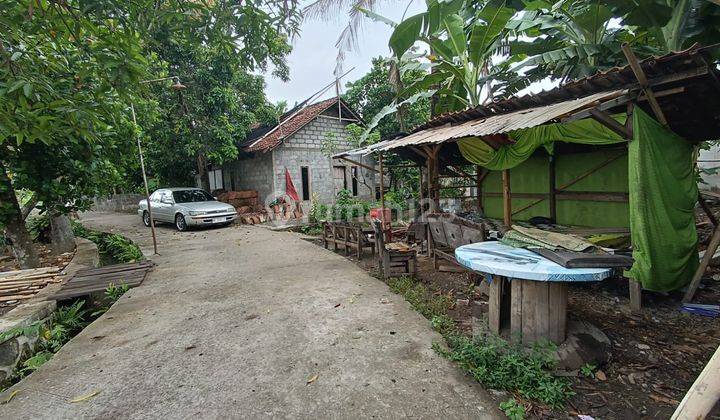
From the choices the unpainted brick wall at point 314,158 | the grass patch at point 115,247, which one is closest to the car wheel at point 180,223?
the grass patch at point 115,247

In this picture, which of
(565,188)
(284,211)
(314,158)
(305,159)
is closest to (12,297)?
(284,211)

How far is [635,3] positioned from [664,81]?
1547 mm

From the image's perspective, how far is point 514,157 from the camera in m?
5.87

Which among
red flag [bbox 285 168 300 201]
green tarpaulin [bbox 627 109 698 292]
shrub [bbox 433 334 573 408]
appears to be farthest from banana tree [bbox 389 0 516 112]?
red flag [bbox 285 168 300 201]

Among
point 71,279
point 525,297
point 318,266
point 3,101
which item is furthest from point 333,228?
point 3,101

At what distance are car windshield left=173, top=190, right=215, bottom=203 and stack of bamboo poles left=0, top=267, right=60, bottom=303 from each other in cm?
714

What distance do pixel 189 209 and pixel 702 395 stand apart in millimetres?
12465

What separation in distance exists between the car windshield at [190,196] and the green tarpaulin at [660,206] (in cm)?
1283

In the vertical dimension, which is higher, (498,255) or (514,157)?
(514,157)

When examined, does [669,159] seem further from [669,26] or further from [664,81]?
[669,26]

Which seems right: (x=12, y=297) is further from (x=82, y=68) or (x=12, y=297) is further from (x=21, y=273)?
(x=82, y=68)

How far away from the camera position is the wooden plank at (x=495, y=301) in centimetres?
334

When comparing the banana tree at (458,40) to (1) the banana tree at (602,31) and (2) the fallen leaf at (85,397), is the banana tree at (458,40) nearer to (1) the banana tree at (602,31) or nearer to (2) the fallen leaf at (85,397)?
(1) the banana tree at (602,31)

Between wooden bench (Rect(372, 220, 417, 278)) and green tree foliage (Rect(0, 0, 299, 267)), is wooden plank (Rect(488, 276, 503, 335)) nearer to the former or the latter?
wooden bench (Rect(372, 220, 417, 278))
